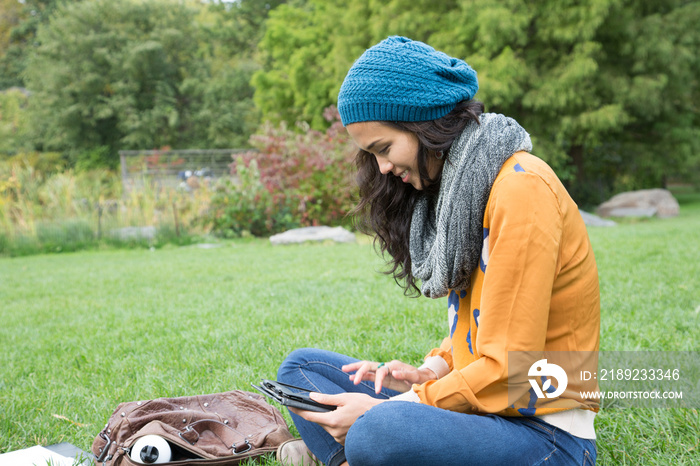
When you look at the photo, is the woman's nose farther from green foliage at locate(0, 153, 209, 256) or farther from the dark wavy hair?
green foliage at locate(0, 153, 209, 256)

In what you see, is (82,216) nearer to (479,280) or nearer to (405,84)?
(405,84)

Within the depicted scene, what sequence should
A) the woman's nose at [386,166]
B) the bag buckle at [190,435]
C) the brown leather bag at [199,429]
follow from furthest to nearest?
1. the bag buckle at [190,435]
2. the brown leather bag at [199,429]
3. the woman's nose at [386,166]

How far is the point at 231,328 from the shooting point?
400 centimetres

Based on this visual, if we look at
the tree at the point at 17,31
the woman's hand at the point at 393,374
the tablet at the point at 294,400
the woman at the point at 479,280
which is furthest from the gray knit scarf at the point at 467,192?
the tree at the point at 17,31

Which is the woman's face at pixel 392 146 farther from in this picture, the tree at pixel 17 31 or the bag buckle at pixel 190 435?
the tree at pixel 17 31

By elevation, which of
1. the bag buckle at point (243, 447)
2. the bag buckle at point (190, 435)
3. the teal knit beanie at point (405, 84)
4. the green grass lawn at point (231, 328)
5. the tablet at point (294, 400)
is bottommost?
the green grass lawn at point (231, 328)

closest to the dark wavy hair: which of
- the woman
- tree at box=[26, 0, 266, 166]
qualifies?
the woman

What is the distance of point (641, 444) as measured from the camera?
2.08m

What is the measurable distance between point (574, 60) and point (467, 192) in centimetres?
1304

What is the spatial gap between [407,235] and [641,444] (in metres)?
1.13

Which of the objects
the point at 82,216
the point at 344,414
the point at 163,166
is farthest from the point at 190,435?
the point at 163,166

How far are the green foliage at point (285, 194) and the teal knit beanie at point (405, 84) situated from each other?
29.0 ft

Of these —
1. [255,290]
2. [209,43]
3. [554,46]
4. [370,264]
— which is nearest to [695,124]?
[554,46]

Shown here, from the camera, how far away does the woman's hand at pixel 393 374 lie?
183 cm
